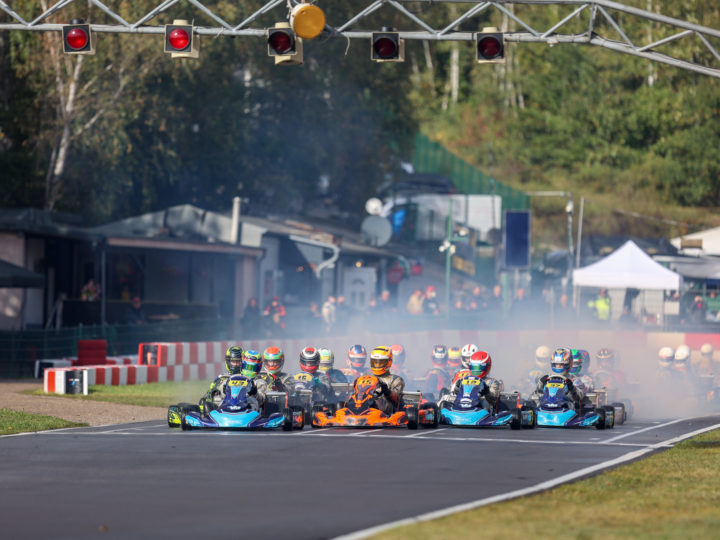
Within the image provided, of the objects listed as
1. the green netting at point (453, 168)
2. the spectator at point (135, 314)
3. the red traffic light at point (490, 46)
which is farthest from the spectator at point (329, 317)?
the green netting at point (453, 168)

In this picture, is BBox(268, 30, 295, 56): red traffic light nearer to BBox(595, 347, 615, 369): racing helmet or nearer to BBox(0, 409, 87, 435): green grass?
BBox(0, 409, 87, 435): green grass

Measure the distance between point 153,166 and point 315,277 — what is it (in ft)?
27.7

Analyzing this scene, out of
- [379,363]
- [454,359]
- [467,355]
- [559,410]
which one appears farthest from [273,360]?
[454,359]

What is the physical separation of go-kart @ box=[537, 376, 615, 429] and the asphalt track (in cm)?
68

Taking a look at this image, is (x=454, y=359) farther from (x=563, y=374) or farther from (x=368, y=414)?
(x=368, y=414)

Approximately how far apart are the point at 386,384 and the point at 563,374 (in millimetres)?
3903

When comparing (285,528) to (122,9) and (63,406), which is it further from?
(122,9)

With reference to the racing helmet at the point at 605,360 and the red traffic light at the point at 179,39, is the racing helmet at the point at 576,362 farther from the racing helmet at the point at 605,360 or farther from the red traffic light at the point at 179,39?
the red traffic light at the point at 179,39

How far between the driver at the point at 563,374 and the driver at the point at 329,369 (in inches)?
131

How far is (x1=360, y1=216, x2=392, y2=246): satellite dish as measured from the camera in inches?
2048

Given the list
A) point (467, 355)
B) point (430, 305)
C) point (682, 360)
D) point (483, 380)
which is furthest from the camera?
point (430, 305)

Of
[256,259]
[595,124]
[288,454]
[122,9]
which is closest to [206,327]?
[256,259]

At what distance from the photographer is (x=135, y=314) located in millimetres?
36438

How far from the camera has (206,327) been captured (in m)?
33.2
